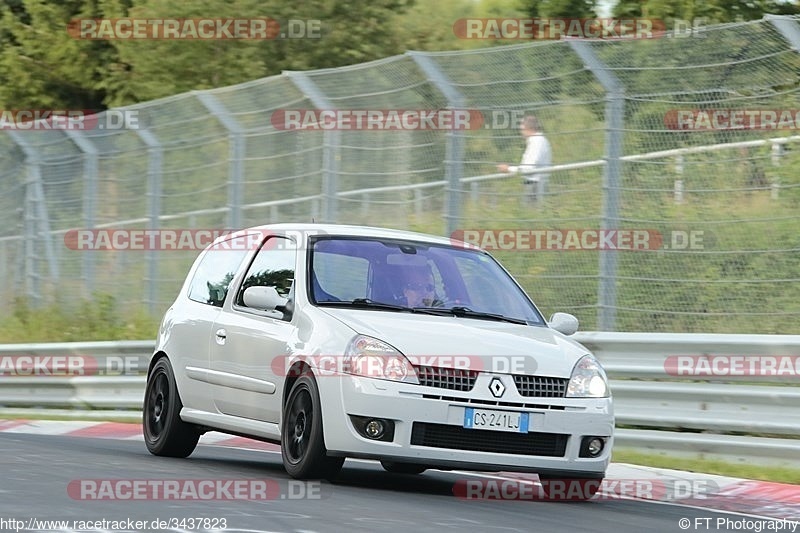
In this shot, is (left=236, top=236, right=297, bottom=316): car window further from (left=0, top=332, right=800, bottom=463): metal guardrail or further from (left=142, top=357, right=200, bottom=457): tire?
(left=0, top=332, right=800, bottom=463): metal guardrail

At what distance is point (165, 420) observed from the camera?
11.3m

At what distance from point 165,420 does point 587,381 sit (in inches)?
127

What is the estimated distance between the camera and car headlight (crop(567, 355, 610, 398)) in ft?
30.6

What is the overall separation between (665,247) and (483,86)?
2.35m

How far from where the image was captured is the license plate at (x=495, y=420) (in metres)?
8.99

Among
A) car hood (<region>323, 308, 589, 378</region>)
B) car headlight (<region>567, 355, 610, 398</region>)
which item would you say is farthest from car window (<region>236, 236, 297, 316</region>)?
car headlight (<region>567, 355, 610, 398</region>)

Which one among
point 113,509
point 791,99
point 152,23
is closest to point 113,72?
point 152,23

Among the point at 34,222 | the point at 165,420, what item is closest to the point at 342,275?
the point at 165,420

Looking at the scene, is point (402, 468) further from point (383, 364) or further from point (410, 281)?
point (383, 364)

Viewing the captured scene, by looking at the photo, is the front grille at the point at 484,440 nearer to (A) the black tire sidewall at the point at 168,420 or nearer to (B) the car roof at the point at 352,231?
(B) the car roof at the point at 352,231

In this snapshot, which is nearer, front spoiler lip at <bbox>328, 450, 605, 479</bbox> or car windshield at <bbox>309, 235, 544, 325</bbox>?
front spoiler lip at <bbox>328, 450, 605, 479</bbox>

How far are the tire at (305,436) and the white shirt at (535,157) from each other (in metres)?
4.78

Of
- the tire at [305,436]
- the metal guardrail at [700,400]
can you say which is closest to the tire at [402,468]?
the tire at [305,436]

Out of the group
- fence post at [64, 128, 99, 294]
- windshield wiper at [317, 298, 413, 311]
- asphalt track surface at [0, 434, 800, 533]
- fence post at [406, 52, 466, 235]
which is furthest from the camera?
fence post at [64, 128, 99, 294]
